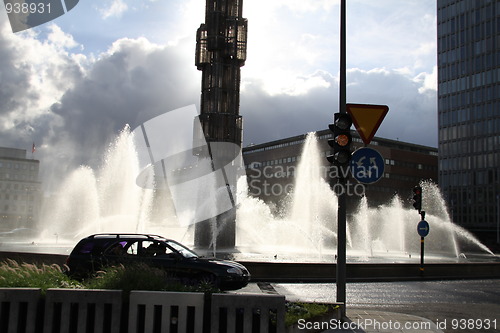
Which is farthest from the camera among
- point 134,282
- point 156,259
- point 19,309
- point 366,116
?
point 156,259

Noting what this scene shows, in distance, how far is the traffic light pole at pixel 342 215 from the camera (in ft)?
32.0

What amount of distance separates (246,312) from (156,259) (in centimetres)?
588

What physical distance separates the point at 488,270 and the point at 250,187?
87.8m

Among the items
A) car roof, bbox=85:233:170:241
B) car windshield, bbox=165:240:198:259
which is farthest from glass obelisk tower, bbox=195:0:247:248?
car windshield, bbox=165:240:198:259

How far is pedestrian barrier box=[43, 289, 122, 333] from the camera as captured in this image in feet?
21.8

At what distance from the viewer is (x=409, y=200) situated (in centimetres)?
9531

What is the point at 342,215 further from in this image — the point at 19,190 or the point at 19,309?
the point at 19,190

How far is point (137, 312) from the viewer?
6.70 metres

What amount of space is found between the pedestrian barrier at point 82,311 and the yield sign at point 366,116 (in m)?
5.26

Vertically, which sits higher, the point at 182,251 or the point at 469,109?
the point at 469,109

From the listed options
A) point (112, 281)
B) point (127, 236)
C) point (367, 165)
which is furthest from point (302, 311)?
point (127, 236)

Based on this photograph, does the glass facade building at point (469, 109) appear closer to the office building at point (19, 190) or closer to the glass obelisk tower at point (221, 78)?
the glass obelisk tower at point (221, 78)

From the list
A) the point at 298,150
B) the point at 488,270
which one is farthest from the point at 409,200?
the point at 488,270

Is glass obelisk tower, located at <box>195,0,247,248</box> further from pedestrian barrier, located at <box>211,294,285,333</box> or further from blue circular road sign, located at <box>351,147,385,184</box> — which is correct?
pedestrian barrier, located at <box>211,294,285,333</box>
